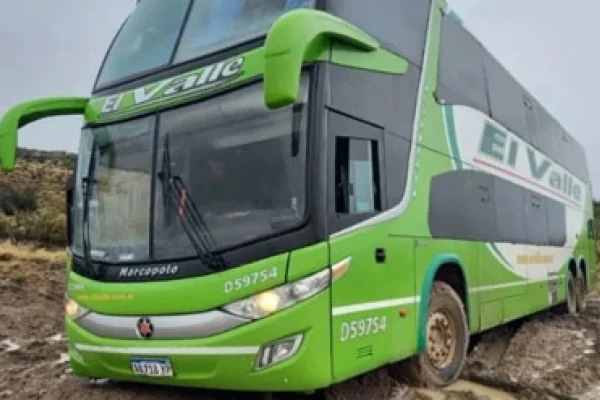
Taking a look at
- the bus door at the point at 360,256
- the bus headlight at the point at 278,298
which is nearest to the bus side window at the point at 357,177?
the bus door at the point at 360,256

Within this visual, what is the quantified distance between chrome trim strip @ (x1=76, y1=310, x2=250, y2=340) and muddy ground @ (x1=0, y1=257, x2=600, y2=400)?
0.65m

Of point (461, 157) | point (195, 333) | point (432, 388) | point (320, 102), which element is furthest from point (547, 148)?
point (195, 333)

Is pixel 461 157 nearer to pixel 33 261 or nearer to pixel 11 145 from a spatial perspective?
pixel 11 145

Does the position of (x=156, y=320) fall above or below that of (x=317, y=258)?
below

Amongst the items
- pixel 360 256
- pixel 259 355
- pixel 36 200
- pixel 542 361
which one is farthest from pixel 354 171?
pixel 36 200

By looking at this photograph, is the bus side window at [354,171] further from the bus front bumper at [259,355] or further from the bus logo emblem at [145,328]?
the bus logo emblem at [145,328]

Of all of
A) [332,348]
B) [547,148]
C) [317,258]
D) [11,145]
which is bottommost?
[332,348]

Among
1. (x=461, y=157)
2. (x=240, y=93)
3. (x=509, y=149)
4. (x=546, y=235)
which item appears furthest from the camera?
(x=546, y=235)

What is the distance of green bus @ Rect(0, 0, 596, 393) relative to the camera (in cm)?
477

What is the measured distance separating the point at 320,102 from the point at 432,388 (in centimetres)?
303

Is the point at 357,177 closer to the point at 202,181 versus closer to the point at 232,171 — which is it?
the point at 232,171

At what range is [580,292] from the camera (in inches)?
564

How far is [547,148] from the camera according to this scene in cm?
1192

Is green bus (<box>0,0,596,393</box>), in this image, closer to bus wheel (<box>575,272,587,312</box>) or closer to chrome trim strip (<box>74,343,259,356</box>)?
chrome trim strip (<box>74,343,259,356</box>)
